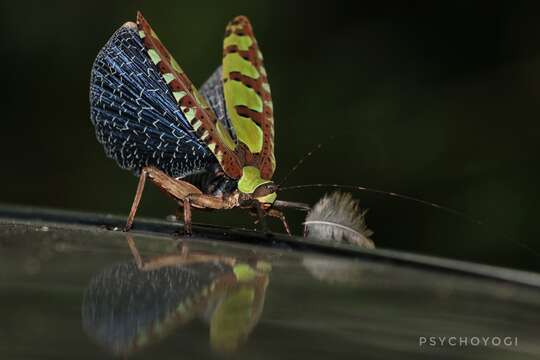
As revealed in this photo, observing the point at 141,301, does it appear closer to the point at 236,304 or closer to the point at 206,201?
the point at 236,304

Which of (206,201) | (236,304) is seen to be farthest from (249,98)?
(236,304)

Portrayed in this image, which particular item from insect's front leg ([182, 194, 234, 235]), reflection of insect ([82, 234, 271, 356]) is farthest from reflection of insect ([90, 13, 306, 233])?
reflection of insect ([82, 234, 271, 356])

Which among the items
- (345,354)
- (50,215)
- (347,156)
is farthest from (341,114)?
(345,354)

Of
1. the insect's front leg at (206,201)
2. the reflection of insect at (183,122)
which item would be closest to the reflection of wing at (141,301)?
the insect's front leg at (206,201)

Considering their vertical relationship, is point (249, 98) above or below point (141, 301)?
above

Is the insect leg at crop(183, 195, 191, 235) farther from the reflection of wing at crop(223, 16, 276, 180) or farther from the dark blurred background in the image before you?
the dark blurred background

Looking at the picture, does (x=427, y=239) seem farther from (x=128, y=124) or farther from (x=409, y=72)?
(x=128, y=124)

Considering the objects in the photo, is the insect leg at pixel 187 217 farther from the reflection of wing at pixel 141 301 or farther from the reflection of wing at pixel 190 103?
the reflection of wing at pixel 141 301
